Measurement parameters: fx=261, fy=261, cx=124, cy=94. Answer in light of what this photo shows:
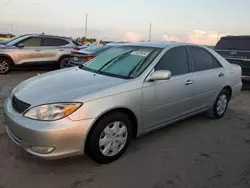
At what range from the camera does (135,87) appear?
3355 millimetres

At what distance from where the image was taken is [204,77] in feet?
14.7

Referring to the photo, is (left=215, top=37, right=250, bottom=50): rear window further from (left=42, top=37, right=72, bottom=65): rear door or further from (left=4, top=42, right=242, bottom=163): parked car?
(left=42, top=37, right=72, bottom=65): rear door

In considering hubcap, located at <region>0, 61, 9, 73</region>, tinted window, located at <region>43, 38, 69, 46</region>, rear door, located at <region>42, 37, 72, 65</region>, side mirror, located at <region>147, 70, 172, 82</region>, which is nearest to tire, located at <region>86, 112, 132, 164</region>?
side mirror, located at <region>147, 70, 172, 82</region>

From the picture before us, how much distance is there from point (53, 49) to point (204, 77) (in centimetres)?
776

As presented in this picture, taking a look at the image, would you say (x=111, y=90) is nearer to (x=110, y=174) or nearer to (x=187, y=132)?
(x=110, y=174)

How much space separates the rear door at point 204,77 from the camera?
4352mm

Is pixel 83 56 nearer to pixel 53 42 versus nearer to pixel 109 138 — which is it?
pixel 53 42

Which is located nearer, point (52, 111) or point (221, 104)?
point (52, 111)

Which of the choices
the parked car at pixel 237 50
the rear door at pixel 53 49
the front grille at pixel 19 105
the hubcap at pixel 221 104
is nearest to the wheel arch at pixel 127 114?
the front grille at pixel 19 105

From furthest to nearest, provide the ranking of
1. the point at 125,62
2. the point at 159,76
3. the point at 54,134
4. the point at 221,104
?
1. the point at 221,104
2. the point at 125,62
3. the point at 159,76
4. the point at 54,134

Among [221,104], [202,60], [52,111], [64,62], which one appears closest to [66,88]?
[52,111]

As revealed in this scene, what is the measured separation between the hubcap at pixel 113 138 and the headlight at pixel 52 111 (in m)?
0.51

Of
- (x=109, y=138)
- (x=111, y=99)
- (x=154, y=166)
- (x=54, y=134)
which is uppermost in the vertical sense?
(x=111, y=99)

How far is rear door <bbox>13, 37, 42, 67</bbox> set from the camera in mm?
9969
